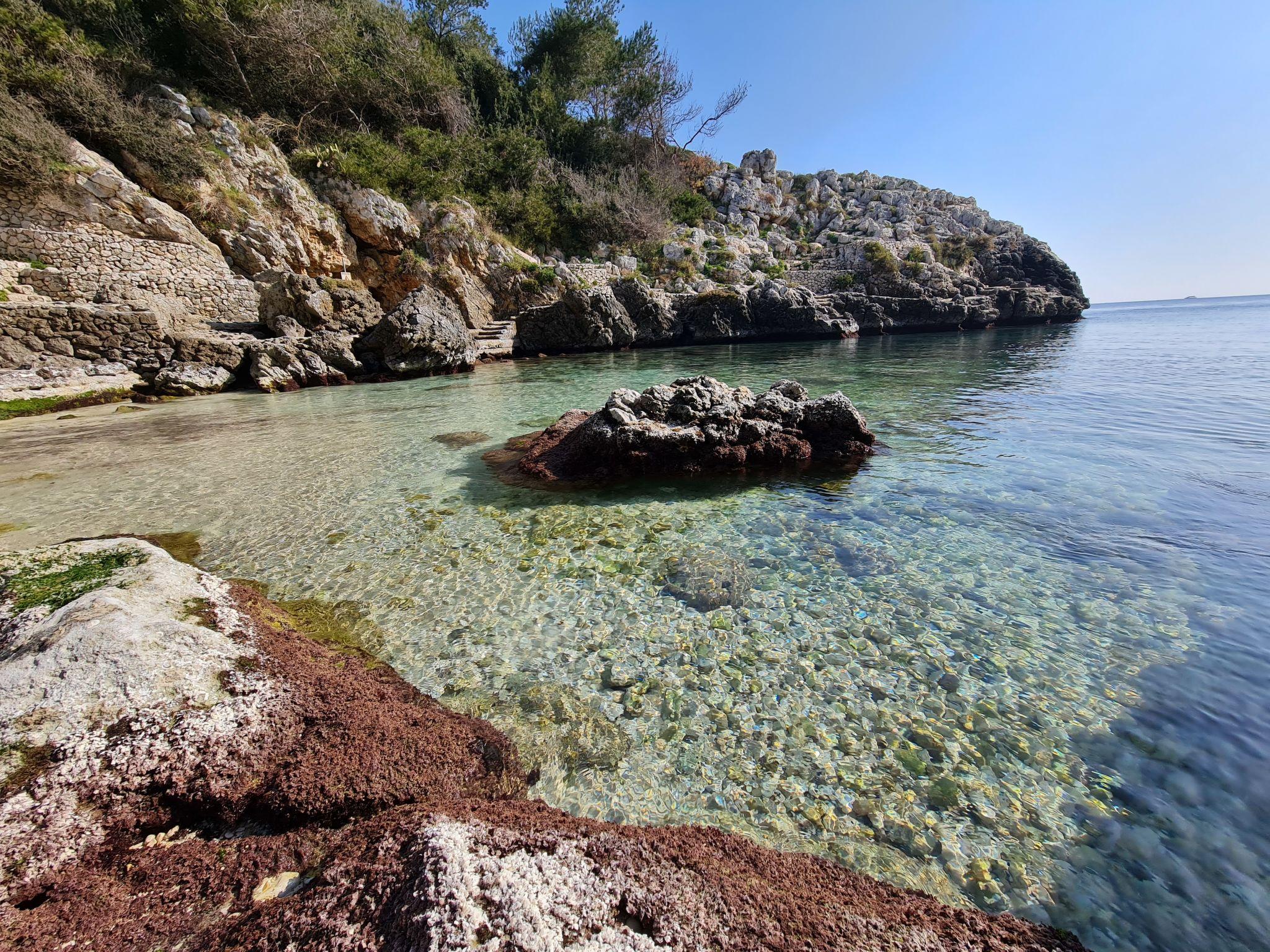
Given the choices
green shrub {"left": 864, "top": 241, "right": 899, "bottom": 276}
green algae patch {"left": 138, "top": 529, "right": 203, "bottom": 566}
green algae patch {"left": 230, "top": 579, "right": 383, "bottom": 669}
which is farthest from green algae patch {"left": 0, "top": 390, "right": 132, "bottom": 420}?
green shrub {"left": 864, "top": 241, "right": 899, "bottom": 276}

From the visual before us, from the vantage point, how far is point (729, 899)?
5.02 feet

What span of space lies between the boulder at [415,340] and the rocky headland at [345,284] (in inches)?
2.7

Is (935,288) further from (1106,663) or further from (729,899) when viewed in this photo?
(729,899)

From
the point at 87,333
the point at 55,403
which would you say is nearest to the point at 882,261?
the point at 87,333

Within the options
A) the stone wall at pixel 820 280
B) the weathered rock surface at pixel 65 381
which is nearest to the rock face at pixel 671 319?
the stone wall at pixel 820 280

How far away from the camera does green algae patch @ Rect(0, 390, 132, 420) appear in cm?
1153

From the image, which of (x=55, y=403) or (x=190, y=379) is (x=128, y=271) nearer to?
(x=190, y=379)

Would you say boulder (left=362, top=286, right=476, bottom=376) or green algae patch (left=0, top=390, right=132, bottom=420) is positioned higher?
boulder (left=362, top=286, right=476, bottom=376)

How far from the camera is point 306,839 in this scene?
6.29ft

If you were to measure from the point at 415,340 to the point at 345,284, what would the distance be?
584 centimetres

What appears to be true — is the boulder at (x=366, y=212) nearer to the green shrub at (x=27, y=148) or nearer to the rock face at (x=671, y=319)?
the rock face at (x=671, y=319)

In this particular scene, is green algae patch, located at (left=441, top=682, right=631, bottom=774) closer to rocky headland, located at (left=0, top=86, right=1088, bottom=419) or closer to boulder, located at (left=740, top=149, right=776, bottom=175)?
rocky headland, located at (left=0, top=86, right=1088, bottom=419)

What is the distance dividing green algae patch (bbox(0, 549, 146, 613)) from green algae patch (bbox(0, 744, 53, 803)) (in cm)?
132

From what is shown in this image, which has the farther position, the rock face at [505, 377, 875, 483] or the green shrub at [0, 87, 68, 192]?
the green shrub at [0, 87, 68, 192]
